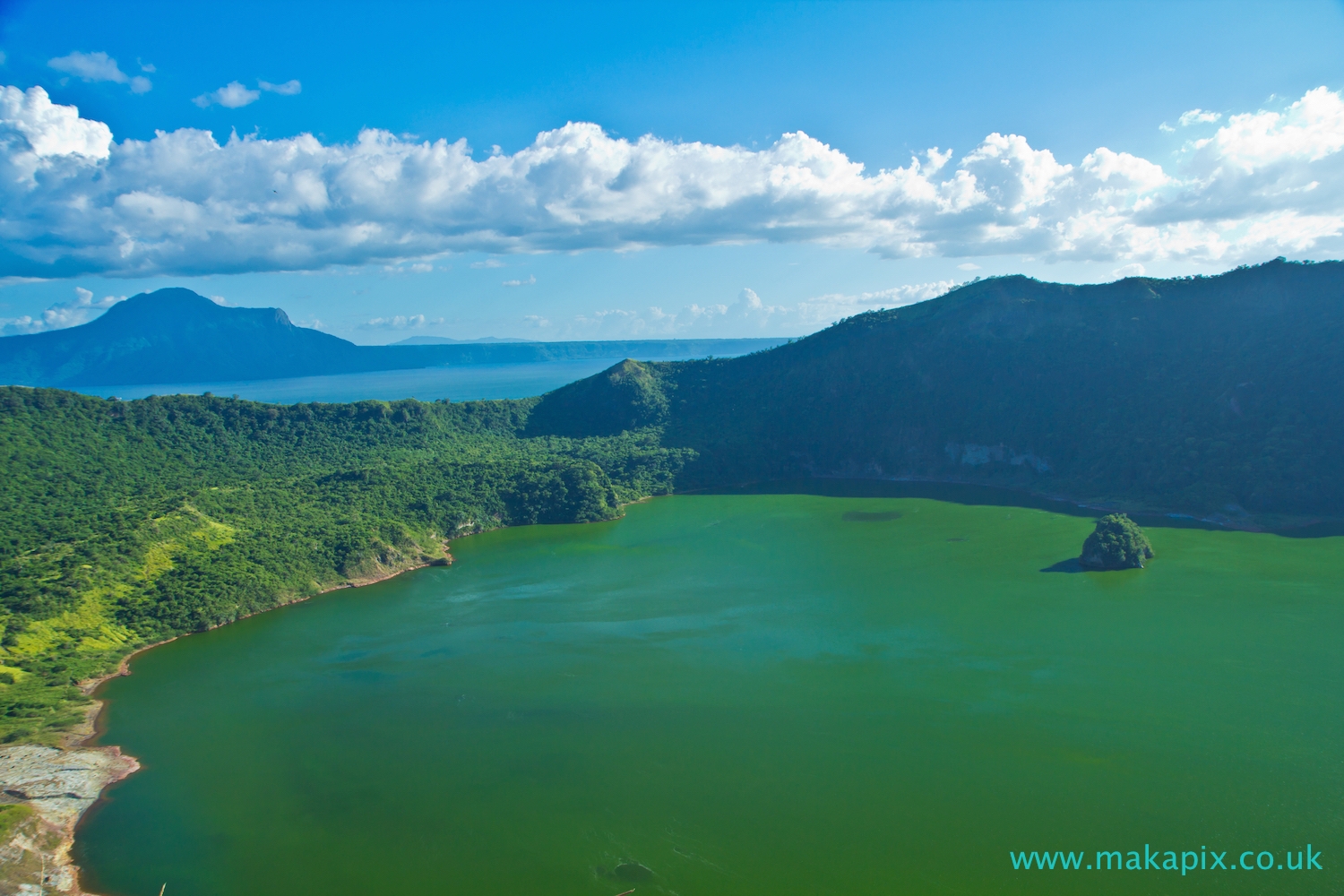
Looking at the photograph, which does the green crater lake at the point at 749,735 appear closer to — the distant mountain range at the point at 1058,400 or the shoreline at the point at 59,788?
the shoreline at the point at 59,788

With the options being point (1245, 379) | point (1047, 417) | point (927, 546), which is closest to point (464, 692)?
point (927, 546)

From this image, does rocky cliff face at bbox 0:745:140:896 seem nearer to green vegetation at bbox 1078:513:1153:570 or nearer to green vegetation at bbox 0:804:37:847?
green vegetation at bbox 0:804:37:847

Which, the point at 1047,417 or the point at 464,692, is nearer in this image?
the point at 464,692

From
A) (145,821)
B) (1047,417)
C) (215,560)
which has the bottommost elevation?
(145,821)

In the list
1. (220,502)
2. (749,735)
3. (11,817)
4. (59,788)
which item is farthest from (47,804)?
(220,502)

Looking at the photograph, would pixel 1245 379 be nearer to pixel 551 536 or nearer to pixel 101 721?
pixel 551 536

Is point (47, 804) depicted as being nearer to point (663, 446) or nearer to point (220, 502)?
point (220, 502)
